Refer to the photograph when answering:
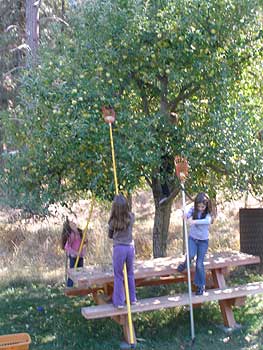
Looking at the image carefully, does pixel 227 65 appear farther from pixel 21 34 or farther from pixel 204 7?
pixel 21 34

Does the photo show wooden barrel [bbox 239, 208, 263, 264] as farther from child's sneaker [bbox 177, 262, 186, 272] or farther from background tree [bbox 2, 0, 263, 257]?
child's sneaker [bbox 177, 262, 186, 272]

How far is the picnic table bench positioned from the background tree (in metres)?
0.94

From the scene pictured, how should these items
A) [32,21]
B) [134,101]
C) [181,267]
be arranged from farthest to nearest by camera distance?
[32,21] → [134,101] → [181,267]

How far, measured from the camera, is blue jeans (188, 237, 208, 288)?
6.78m

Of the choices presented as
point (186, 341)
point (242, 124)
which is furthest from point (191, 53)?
point (186, 341)

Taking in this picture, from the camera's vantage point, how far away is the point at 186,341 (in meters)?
6.54

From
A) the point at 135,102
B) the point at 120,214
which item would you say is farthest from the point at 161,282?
the point at 135,102

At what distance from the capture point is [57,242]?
1383cm

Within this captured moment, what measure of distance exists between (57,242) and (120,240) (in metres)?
7.93

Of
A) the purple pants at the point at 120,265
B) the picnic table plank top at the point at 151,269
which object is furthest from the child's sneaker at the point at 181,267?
the purple pants at the point at 120,265

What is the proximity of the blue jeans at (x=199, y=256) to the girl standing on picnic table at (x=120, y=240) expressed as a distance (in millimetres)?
968

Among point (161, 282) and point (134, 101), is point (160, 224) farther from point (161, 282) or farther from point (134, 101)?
point (134, 101)

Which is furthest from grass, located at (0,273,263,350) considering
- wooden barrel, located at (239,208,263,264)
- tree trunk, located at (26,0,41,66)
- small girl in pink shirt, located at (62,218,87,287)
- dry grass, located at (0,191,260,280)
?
tree trunk, located at (26,0,41,66)

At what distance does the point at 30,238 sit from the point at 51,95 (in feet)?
25.8
